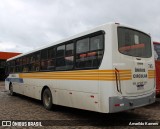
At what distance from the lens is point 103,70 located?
7.25 meters

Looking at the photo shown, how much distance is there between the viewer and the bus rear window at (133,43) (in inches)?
299

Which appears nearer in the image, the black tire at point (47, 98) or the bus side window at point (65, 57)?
the bus side window at point (65, 57)

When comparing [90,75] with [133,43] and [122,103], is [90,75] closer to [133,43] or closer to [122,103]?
[122,103]

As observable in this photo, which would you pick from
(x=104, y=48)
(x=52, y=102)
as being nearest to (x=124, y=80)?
(x=104, y=48)

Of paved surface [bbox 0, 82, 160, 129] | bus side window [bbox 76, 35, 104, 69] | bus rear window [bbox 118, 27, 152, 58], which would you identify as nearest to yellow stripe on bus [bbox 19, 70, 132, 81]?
bus side window [bbox 76, 35, 104, 69]

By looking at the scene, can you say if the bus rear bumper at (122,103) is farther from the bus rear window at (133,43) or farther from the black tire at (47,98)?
the black tire at (47,98)

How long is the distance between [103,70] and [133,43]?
5.25 ft

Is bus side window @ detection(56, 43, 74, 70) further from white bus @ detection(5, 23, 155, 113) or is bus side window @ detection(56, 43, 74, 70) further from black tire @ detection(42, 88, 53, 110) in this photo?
black tire @ detection(42, 88, 53, 110)

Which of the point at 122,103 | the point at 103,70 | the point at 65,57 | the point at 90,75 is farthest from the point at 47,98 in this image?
the point at 122,103

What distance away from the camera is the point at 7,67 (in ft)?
63.0

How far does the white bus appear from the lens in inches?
282

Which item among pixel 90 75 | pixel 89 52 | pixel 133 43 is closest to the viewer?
pixel 90 75

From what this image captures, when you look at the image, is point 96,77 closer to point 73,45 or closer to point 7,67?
point 73,45

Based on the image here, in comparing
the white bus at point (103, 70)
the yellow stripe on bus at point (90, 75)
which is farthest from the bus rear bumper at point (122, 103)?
the yellow stripe on bus at point (90, 75)
